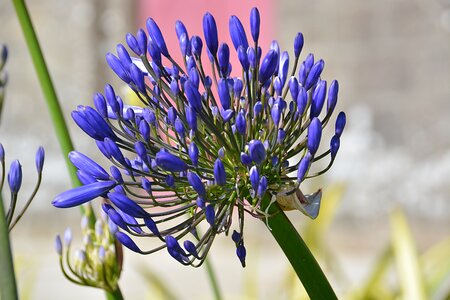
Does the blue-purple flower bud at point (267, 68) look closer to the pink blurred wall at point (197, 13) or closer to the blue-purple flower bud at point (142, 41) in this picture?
the blue-purple flower bud at point (142, 41)

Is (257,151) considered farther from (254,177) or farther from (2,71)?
(2,71)

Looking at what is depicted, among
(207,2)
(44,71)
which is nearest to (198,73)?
(44,71)

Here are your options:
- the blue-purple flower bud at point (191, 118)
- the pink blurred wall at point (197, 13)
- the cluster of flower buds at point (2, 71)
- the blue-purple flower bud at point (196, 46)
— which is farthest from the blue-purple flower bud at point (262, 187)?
the pink blurred wall at point (197, 13)

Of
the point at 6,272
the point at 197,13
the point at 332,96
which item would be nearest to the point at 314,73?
the point at 332,96

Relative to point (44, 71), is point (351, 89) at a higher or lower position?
higher

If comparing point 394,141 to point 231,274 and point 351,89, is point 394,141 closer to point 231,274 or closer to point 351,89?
point 351,89

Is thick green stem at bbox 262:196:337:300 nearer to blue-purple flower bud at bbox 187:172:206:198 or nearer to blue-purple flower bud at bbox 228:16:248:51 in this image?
blue-purple flower bud at bbox 187:172:206:198
